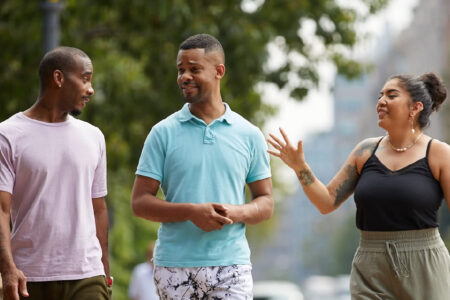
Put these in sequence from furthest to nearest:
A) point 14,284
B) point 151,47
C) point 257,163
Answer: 1. point 151,47
2. point 257,163
3. point 14,284

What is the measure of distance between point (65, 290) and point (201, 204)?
82 cm

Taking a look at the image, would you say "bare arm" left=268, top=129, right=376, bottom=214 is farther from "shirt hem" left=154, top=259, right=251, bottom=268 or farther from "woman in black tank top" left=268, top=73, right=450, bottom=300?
"shirt hem" left=154, top=259, right=251, bottom=268

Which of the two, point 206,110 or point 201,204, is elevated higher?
point 206,110

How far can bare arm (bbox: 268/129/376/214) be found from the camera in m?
6.26

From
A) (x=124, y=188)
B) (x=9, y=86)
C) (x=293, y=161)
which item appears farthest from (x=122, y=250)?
(x=293, y=161)

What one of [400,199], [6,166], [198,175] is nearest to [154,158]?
[198,175]

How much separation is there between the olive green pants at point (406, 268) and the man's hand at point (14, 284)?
195cm

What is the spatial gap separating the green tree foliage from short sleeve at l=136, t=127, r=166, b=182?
340 inches

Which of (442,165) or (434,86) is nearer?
(442,165)

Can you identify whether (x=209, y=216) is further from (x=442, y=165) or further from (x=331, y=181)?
(x=442, y=165)

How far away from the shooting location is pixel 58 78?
5.61 meters

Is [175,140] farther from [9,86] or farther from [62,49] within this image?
[9,86]

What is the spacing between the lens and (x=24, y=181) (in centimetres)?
541

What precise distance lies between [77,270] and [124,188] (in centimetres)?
1656
